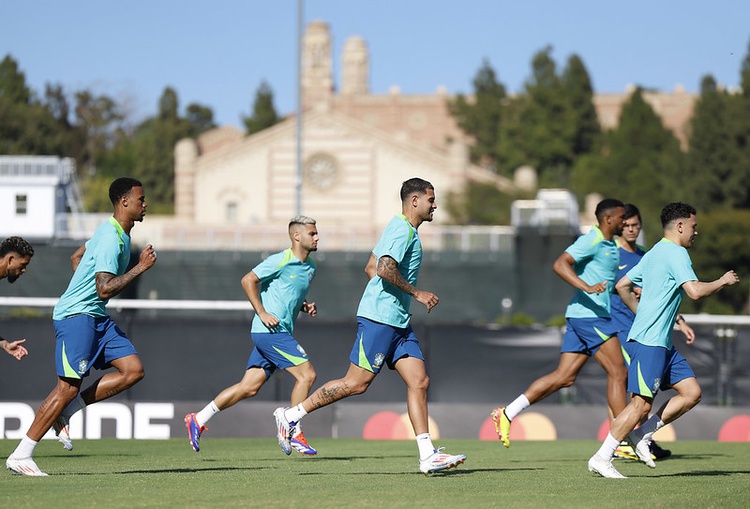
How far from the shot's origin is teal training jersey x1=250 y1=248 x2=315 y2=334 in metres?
12.2

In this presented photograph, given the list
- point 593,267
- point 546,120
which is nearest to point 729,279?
point 593,267

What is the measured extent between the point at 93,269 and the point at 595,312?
15.4ft

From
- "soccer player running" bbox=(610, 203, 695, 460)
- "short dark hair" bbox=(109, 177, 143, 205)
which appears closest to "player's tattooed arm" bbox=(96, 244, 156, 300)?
"short dark hair" bbox=(109, 177, 143, 205)

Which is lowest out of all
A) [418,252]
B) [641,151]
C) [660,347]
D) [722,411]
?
[722,411]

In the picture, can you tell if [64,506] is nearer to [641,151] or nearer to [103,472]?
[103,472]

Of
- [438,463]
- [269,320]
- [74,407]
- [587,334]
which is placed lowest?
[438,463]

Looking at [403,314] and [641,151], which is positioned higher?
[641,151]

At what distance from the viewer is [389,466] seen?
10992mm

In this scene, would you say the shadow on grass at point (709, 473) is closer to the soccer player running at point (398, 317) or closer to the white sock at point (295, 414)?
the soccer player running at point (398, 317)

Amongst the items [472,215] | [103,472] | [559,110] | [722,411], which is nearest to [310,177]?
[472,215]

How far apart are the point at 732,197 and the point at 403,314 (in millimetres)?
73302

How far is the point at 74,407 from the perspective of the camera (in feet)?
33.4

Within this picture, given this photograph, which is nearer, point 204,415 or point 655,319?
point 655,319

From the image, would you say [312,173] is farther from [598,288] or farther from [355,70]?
[598,288]
